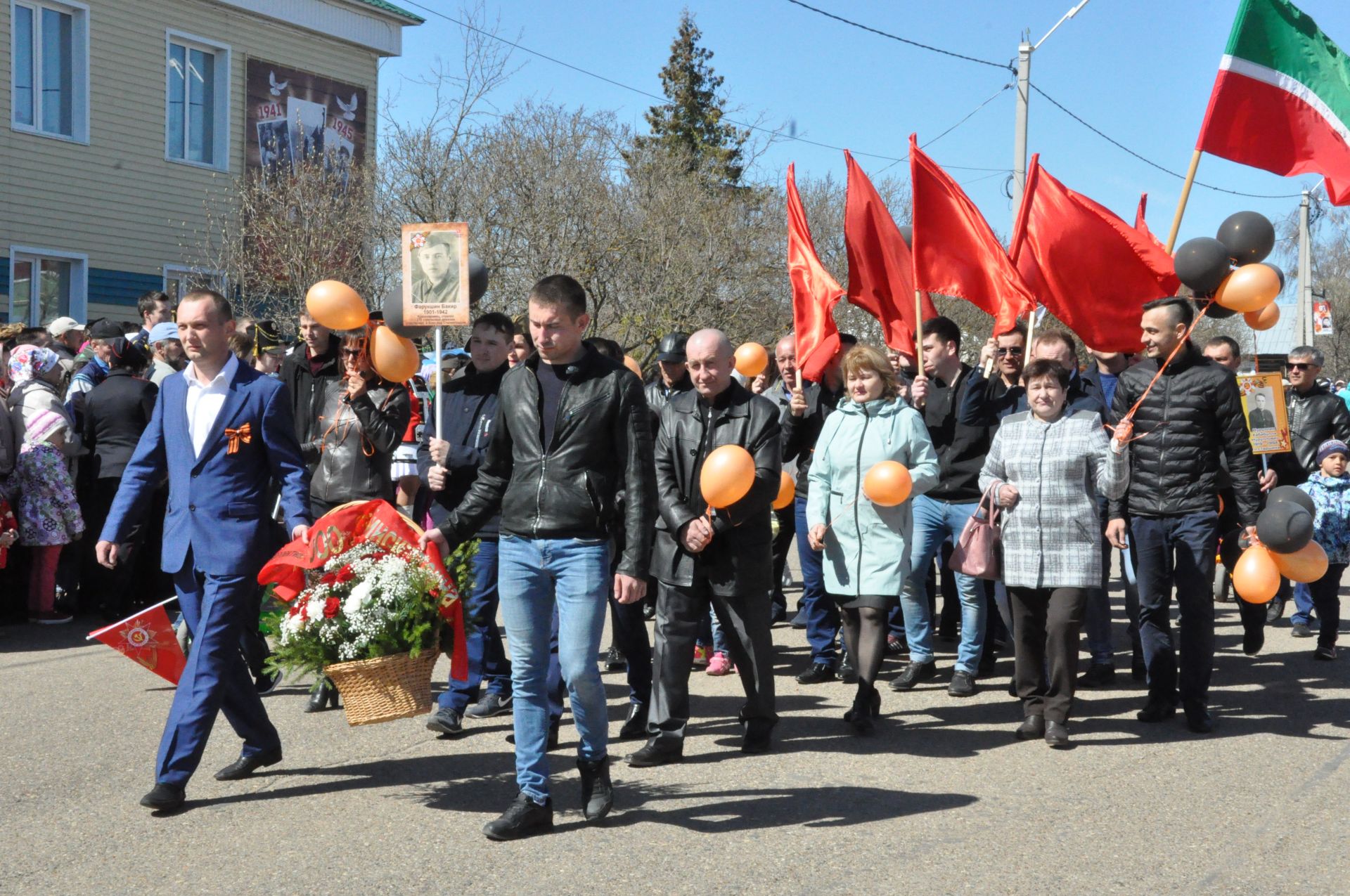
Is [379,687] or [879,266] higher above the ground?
[879,266]

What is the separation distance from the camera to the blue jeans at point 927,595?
27.0ft

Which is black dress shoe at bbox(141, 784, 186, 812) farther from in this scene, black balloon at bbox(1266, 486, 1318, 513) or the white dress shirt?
black balloon at bbox(1266, 486, 1318, 513)

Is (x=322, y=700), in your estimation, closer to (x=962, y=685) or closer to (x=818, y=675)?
(x=818, y=675)

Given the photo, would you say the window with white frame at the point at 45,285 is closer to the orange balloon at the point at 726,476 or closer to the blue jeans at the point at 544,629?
the orange balloon at the point at 726,476

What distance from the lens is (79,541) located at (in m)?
10.5

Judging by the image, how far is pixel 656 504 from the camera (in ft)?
18.1

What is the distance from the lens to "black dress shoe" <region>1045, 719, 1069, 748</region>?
22.3 feet

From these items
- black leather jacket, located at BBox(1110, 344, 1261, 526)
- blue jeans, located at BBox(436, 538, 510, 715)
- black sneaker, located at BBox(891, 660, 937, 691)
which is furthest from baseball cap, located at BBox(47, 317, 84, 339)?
black leather jacket, located at BBox(1110, 344, 1261, 526)

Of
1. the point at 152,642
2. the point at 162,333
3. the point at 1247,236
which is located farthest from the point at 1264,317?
the point at 162,333

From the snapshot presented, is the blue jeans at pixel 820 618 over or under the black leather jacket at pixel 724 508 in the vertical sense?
under

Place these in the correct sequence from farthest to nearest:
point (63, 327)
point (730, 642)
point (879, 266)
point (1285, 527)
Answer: point (63, 327) < point (879, 266) < point (1285, 527) < point (730, 642)

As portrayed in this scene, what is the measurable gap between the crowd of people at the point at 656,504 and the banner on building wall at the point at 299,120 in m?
13.0

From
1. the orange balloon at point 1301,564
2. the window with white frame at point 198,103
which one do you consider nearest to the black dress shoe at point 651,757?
the orange balloon at point 1301,564

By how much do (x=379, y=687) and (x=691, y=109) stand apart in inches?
1897
